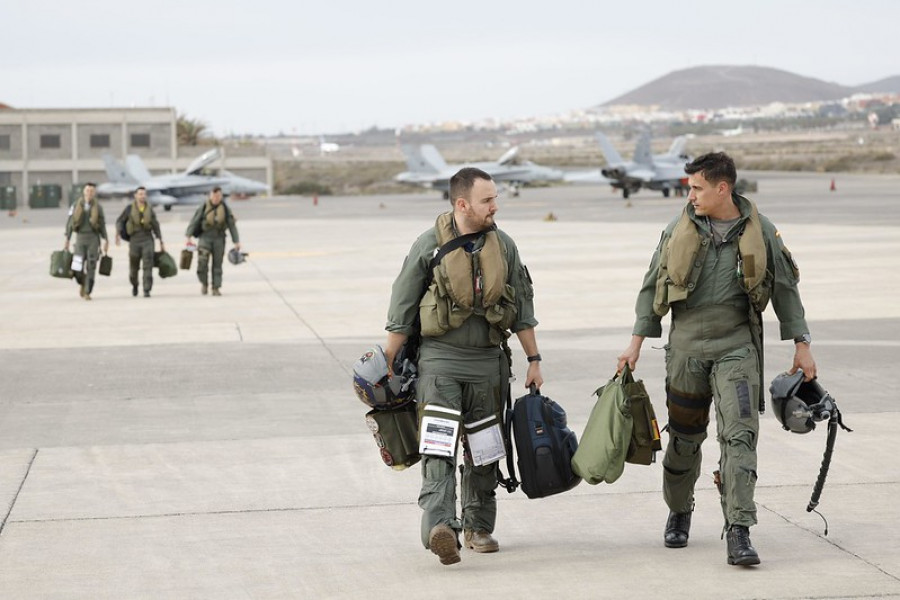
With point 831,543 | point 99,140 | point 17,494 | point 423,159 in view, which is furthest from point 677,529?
point 99,140

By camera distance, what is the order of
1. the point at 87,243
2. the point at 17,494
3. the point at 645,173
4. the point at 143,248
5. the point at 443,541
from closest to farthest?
the point at 443,541 → the point at 17,494 → the point at 87,243 → the point at 143,248 → the point at 645,173

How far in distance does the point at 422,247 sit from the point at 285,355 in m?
7.62

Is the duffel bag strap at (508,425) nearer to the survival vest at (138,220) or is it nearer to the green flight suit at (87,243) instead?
the survival vest at (138,220)

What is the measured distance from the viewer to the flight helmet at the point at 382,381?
21.0 feet

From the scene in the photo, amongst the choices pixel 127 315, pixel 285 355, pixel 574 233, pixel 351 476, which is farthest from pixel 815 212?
pixel 351 476

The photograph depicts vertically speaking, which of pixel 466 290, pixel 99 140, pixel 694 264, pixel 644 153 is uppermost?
pixel 99 140

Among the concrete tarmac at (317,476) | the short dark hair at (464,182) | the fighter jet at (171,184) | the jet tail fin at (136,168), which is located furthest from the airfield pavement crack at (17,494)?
the jet tail fin at (136,168)

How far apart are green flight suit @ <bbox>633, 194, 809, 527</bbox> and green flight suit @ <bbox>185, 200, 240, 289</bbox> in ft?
48.9

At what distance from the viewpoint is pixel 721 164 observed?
256 inches

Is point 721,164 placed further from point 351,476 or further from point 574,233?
point 574,233

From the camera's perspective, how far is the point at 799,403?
6.52 metres

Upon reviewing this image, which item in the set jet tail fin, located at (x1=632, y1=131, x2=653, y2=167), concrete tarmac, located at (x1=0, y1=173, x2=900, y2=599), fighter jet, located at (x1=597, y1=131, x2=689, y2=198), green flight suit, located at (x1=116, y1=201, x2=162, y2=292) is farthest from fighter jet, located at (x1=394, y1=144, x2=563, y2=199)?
concrete tarmac, located at (x1=0, y1=173, x2=900, y2=599)

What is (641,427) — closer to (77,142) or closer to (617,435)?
(617,435)

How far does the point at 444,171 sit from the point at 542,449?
71.9 meters
